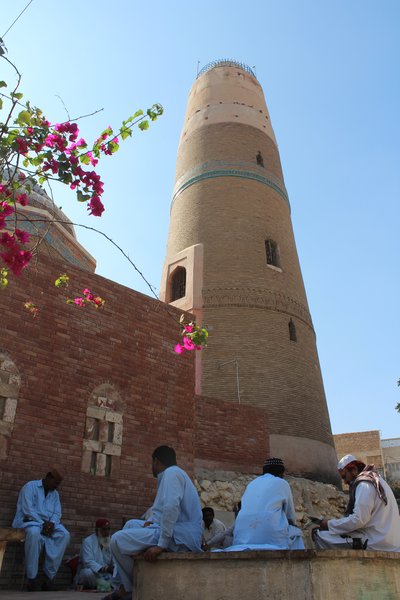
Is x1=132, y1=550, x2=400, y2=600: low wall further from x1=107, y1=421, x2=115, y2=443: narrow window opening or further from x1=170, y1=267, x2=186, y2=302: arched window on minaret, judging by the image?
x1=170, y1=267, x2=186, y2=302: arched window on minaret

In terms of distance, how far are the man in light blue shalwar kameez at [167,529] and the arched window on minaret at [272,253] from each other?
34.2ft

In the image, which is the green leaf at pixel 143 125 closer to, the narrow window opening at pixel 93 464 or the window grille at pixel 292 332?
the narrow window opening at pixel 93 464

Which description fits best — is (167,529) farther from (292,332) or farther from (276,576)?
(292,332)

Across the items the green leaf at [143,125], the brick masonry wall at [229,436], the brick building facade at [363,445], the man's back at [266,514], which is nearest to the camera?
the man's back at [266,514]

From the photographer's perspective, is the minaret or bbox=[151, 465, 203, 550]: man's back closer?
bbox=[151, 465, 203, 550]: man's back

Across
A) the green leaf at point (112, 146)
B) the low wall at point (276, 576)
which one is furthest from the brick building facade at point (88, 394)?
the low wall at point (276, 576)

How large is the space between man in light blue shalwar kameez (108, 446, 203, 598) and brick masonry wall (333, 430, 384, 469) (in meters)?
19.1

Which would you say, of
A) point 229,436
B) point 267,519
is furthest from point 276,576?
point 229,436

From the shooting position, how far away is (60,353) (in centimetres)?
578

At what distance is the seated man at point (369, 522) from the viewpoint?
318 cm

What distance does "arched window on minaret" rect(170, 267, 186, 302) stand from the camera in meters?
13.2

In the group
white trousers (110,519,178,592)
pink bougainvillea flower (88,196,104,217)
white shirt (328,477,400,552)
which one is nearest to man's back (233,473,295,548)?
white shirt (328,477,400,552)

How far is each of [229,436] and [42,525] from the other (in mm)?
4758

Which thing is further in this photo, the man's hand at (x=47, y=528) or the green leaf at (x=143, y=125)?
the man's hand at (x=47, y=528)
